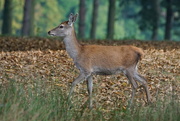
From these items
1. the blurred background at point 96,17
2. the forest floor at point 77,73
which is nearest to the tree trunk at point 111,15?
the blurred background at point 96,17

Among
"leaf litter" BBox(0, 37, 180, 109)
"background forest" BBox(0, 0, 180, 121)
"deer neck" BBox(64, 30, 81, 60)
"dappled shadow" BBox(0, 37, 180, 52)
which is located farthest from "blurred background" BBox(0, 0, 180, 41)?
"deer neck" BBox(64, 30, 81, 60)

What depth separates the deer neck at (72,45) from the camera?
11312mm

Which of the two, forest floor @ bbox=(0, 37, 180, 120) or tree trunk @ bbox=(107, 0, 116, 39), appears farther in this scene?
tree trunk @ bbox=(107, 0, 116, 39)

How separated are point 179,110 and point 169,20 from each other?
83.0 feet

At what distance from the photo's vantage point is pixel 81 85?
12516 mm

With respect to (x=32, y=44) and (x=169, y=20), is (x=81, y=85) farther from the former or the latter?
(x=169, y=20)

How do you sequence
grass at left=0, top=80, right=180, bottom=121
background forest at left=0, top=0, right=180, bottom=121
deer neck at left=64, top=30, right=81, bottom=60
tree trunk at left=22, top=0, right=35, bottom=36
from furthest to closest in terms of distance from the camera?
tree trunk at left=22, top=0, right=35, bottom=36, deer neck at left=64, top=30, right=81, bottom=60, background forest at left=0, top=0, right=180, bottom=121, grass at left=0, top=80, right=180, bottom=121

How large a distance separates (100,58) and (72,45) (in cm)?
60

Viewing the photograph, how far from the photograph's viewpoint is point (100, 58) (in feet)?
36.8

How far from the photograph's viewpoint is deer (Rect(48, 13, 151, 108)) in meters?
11.1

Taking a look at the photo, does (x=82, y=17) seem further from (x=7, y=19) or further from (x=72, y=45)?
(x=72, y=45)

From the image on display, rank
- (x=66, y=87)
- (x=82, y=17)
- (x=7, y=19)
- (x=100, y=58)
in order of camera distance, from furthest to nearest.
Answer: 1. (x=7, y=19)
2. (x=82, y=17)
3. (x=66, y=87)
4. (x=100, y=58)

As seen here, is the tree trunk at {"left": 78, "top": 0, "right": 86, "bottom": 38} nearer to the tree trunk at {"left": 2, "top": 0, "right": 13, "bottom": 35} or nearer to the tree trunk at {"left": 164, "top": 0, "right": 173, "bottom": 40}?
the tree trunk at {"left": 2, "top": 0, "right": 13, "bottom": 35}

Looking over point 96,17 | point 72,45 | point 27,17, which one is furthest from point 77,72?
point 96,17
